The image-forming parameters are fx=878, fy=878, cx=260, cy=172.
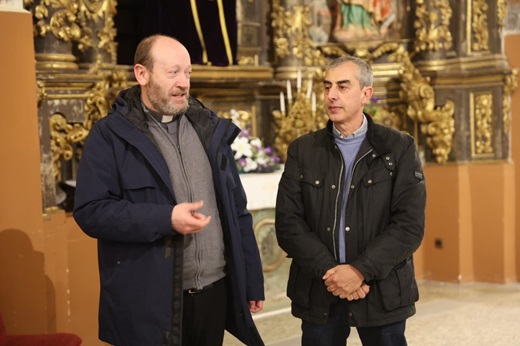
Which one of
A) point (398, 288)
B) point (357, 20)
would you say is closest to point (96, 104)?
point (398, 288)

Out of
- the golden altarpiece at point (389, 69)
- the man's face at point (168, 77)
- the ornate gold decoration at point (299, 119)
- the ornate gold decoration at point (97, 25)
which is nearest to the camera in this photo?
the man's face at point (168, 77)

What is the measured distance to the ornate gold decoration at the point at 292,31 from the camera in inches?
291

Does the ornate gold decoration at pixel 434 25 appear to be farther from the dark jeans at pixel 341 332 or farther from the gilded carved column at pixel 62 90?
the dark jeans at pixel 341 332

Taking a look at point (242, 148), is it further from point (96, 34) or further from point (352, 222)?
point (352, 222)

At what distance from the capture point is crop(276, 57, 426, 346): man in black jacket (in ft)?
10.5

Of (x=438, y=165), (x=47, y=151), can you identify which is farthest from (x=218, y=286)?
(x=438, y=165)

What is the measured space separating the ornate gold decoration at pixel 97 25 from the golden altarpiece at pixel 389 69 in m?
1.06

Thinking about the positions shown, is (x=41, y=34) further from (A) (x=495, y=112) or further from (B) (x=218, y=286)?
(A) (x=495, y=112)

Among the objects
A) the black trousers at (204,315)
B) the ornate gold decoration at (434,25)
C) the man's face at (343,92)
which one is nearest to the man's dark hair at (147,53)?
the man's face at (343,92)

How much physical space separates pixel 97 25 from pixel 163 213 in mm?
3418

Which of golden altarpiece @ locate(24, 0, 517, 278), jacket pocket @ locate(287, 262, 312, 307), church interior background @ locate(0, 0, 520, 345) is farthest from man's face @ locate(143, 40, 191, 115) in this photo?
golden altarpiece @ locate(24, 0, 517, 278)

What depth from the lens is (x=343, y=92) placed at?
10.7 feet

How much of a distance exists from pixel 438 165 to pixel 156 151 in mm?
4899

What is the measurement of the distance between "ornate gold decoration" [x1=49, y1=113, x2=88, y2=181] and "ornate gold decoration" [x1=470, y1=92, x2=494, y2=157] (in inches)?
139
